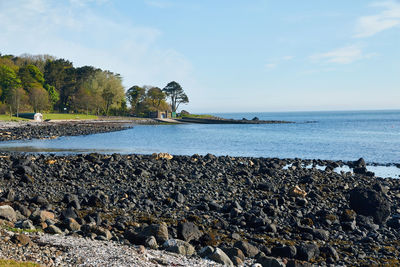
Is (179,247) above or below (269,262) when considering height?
above

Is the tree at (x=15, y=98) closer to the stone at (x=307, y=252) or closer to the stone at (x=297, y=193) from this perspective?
the stone at (x=297, y=193)

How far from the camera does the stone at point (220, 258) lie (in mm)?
9078

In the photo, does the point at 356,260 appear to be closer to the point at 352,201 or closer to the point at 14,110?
the point at 352,201

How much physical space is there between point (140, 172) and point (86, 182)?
3.61 metres

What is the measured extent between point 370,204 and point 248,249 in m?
7.23

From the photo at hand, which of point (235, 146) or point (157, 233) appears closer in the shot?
point (157, 233)

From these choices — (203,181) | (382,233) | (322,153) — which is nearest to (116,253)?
(382,233)

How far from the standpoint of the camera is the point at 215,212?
14.5m

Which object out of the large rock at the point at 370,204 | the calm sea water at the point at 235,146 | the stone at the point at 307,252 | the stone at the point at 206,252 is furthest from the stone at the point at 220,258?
the calm sea water at the point at 235,146

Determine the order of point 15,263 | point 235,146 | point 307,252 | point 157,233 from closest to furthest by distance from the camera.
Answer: point 15,263
point 307,252
point 157,233
point 235,146

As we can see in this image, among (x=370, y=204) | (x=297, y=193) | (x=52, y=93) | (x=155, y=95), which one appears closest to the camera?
(x=370, y=204)

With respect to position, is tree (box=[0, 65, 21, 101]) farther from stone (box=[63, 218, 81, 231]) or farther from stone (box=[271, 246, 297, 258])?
stone (box=[271, 246, 297, 258])

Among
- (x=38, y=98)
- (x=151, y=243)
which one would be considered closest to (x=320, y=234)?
(x=151, y=243)

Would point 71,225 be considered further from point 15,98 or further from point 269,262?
point 15,98
